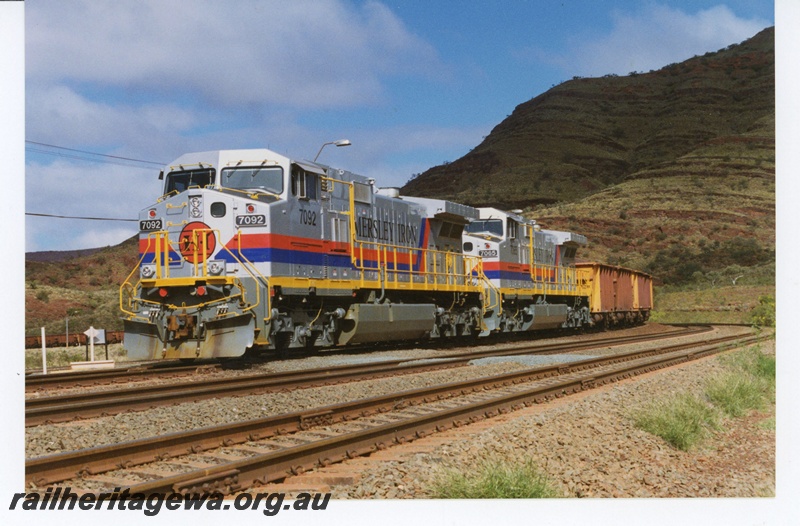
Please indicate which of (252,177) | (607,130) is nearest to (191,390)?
(252,177)

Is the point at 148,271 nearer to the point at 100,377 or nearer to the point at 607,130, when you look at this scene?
the point at 100,377

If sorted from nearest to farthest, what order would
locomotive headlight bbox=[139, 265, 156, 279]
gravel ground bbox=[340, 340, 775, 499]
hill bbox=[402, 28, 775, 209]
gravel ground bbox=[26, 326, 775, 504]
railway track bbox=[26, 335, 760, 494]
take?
1. railway track bbox=[26, 335, 760, 494]
2. gravel ground bbox=[340, 340, 775, 499]
3. gravel ground bbox=[26, 326, 775, 504]
4. locomotive headlight bbox=[139, 265, 156, 279]
5. hill bbox=[402, 28, 775, 209]

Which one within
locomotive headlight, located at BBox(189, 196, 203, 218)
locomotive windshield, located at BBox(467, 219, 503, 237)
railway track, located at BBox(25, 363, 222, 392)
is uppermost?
locomotive windshield, located at BBox(467, 219, 503, 237)

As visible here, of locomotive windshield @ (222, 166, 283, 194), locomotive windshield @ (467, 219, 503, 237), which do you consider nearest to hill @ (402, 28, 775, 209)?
locomotive windshield @ (467, 219, 503, 237)

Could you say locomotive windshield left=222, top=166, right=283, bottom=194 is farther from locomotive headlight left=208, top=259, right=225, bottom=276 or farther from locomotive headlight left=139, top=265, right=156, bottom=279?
locomotive headlight left=139, top=265, right=156, bottom=279

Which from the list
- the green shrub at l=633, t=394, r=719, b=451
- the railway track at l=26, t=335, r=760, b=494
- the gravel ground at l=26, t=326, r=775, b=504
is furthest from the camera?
the green shrub at l=633, t=394, r=719, b=451

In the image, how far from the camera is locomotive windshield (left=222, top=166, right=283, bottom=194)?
15.3 meters

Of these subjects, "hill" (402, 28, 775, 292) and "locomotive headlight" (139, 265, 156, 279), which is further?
"hill" (402, 28, 775, 292)

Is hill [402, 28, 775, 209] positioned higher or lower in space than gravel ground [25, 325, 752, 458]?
higher

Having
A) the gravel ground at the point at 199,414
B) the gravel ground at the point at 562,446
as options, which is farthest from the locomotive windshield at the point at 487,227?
the gravel ground at the point at 562,446

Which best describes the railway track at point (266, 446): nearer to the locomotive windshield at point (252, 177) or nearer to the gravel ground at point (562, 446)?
the gravel ground at point (562, 446)

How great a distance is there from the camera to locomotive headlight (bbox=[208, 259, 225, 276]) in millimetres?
14477

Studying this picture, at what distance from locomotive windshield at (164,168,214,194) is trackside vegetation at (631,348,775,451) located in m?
9.34

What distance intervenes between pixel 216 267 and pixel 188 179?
83.6 inches
